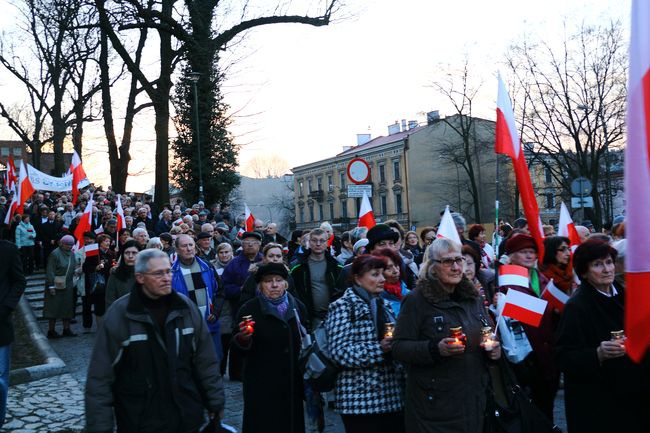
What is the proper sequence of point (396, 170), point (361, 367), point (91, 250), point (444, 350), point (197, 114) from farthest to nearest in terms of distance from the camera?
point (396, 170) → point (197, 114) → point (91, 250) → point (361, 367) → point (444, 350)

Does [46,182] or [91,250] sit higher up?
[46,182]

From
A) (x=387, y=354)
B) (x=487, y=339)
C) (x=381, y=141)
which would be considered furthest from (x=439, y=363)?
(x=381, y=141)

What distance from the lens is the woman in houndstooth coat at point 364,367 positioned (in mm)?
4820

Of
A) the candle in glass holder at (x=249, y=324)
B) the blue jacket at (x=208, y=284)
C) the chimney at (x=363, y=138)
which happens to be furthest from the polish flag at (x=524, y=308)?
the chimney at (x=363, y=138)

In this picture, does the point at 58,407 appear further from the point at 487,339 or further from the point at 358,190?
the point at 358,190

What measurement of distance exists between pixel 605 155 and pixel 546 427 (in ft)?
121

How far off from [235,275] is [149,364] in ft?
15.4

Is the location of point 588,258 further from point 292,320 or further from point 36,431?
point 36,431

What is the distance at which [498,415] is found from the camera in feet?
15.6

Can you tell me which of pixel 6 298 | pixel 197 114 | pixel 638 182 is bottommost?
pixel 6 298

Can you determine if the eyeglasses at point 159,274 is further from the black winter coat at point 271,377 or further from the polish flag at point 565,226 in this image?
the polish flag at point 565,226

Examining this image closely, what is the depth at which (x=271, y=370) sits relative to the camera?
582 centimetres

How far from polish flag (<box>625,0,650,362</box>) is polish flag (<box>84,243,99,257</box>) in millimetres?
11708

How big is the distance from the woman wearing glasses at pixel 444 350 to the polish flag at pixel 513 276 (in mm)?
1101
